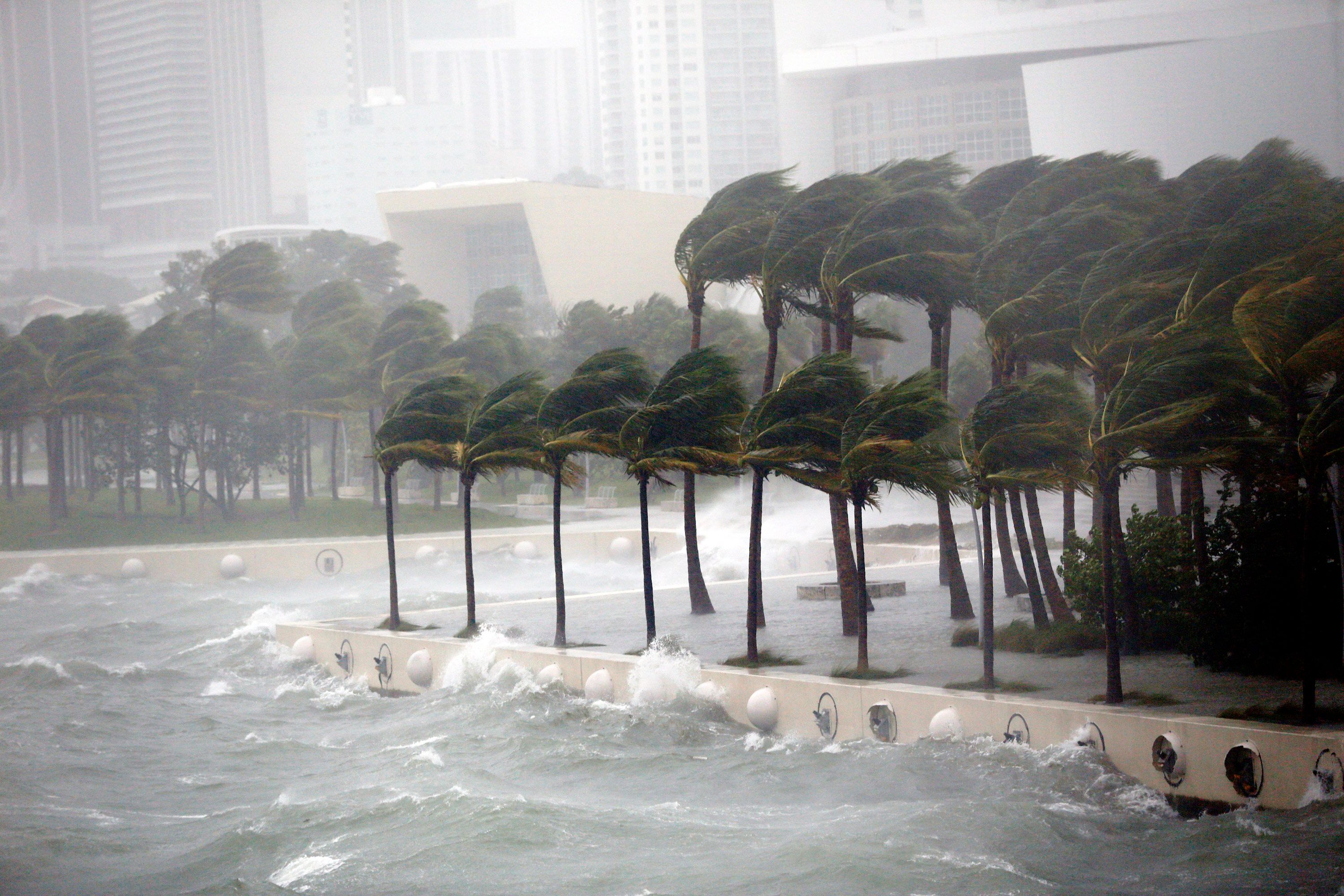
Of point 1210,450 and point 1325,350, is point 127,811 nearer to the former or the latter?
point 1210,450

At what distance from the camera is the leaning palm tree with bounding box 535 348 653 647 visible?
1664cm

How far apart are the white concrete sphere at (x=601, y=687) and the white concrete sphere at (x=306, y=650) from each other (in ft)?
22.9

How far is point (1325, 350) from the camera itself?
33.8 feet

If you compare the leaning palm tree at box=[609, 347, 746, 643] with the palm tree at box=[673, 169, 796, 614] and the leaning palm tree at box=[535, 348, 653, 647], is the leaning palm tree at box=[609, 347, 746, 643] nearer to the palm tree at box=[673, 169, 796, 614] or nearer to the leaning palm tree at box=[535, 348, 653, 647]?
the leaning palm tree at box=[535, 348, 653, 647]

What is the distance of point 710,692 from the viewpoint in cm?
1450

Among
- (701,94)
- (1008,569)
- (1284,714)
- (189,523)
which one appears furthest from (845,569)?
(701,94)

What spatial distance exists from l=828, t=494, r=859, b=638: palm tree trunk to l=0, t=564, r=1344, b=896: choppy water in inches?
119

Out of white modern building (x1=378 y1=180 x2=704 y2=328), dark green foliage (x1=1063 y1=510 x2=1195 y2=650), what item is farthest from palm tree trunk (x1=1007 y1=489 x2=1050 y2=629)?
white modern building (x1=378 y1=180 x2=704 y2=328)

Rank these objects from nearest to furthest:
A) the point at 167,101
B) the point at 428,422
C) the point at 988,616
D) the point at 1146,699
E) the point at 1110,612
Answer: the point at 1146,699 → the point at 1110,612 → the point at 988,616 → the point at 428,422 → the point at 167,101

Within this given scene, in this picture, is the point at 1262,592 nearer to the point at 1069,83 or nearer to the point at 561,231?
the point at 1069,83

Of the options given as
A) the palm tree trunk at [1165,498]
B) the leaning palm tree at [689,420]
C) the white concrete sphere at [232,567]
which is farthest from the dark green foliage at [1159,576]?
the white concrete sphere at [232,567]

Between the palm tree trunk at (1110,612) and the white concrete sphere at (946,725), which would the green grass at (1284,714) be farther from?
the white concrete sphere at (946,725)

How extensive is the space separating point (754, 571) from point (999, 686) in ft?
12.2

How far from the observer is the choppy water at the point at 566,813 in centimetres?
933
